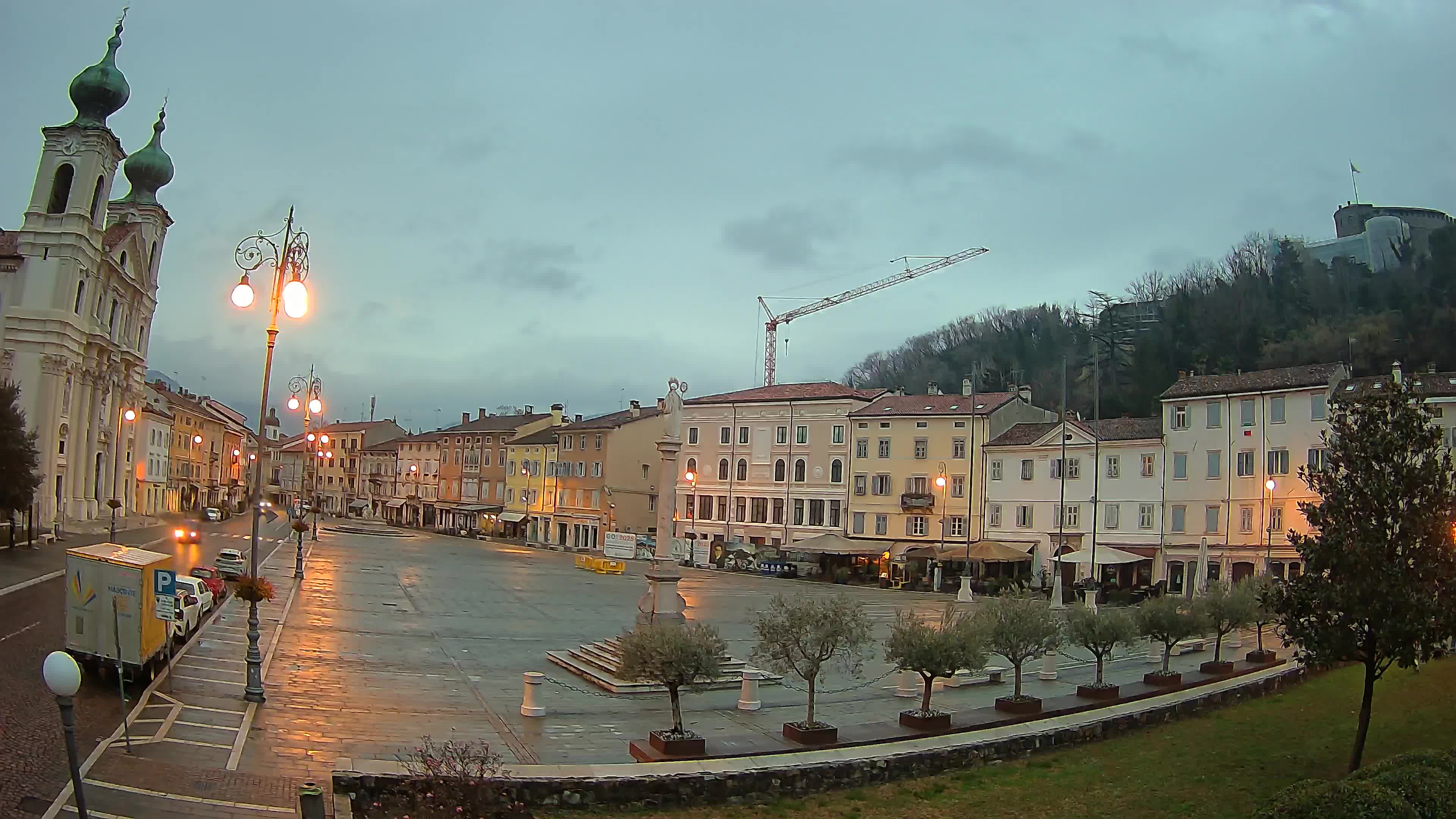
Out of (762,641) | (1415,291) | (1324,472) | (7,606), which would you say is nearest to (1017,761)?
(762,641)

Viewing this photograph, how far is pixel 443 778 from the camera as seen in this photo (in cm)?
1158

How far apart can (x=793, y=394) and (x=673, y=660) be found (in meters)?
56.4

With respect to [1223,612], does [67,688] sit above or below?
above

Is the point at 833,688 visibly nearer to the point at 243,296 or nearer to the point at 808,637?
the point at 808,637

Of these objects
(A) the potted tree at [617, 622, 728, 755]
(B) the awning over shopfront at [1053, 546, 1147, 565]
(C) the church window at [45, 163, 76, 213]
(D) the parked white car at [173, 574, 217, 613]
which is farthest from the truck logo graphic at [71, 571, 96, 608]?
(C) the church window at [45, 163, 76, 213]

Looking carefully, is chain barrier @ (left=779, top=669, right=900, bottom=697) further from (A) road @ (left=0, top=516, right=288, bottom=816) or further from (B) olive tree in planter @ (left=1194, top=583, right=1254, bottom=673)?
(A) road @ (left=0, top=516, right=288, bottom=816)

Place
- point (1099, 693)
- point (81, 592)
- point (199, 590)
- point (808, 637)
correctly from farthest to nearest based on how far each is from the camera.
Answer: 1. point (199, 590)
2. point (1099, 693)
3. point (81, 592)
4. point (808, 637)

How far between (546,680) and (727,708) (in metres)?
4.79

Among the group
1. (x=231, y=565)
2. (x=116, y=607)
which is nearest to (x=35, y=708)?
(x=116, y=607)

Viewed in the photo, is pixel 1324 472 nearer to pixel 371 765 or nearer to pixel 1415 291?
pixel 371 765

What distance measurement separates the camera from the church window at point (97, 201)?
64312 mm

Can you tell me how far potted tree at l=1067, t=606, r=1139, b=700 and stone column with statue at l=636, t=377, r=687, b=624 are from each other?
8.84m

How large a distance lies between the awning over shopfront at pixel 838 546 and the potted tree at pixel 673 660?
154 ft

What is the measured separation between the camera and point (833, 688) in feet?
74.6
